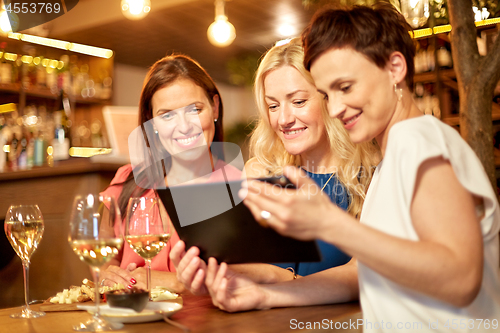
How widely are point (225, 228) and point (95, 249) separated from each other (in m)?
0.28

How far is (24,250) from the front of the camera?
1.18 metres

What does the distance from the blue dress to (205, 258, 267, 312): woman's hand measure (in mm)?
454

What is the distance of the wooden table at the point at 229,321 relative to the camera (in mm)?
881

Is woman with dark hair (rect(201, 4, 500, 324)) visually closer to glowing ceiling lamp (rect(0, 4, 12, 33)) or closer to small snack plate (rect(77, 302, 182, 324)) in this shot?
small snack plate (rect(77, 302, 182, 324))

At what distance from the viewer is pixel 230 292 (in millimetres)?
1086

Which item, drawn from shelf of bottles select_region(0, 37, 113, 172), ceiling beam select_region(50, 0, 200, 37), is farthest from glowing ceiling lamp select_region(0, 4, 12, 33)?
ceiling beam select_region(50, 0, 200, 37)

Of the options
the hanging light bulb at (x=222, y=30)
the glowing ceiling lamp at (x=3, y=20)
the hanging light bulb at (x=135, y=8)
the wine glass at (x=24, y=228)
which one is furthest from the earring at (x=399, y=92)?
the glowing ceiling lamp at (x=3, y=20)

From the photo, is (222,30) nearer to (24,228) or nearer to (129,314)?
(24,228)

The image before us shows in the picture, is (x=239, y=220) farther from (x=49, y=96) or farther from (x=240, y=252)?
(x=49, y=96)

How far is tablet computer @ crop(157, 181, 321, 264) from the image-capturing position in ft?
3.25

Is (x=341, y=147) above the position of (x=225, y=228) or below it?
above

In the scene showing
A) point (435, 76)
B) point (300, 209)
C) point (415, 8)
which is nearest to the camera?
point (300, 209)

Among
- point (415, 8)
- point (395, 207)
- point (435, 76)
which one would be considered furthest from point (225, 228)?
point (435, 76)

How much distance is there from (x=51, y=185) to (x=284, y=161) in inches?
48.5
